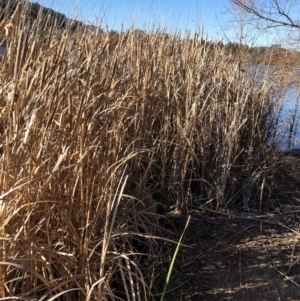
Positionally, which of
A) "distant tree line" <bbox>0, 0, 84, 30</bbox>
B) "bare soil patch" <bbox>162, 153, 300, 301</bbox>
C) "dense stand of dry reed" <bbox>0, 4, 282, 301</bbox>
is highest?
"distant tree line" <bbox>0, 0, 84, 30</bbox>

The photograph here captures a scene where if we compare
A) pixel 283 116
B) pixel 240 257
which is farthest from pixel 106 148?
pixel 283 116

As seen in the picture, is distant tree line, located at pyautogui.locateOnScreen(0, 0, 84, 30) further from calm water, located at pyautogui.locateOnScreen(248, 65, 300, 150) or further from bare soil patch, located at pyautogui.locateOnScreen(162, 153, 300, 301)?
calm water, located at pyautogui.locateOnScreen(248, 65, 300, 150)

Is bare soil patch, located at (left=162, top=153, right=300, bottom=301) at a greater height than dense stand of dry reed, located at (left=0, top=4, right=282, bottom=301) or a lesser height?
lesser

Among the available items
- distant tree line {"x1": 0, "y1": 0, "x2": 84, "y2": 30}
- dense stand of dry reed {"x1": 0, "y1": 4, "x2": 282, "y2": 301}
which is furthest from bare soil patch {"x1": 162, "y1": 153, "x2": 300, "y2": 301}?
distant tree line {"x1": 0, "y1": 0, "x2": 84, "y2": 30}

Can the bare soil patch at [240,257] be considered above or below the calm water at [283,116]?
below

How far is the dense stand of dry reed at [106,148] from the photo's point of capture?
1.26 m

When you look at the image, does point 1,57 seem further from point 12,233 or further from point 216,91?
point 216,91

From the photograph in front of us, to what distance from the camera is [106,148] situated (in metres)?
1.68

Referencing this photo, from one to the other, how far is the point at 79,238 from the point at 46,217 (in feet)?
0.40

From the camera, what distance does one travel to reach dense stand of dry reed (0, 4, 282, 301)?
1.26m

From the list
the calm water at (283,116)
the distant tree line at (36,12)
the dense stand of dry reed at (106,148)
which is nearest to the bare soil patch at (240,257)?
the dense stand of dry reed at (106,148)

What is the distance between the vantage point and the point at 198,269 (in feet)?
6.31

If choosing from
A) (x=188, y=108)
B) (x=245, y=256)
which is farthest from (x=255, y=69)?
(x=245, y=256)

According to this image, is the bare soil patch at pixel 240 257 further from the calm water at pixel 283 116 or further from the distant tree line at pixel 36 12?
the distant tree line at pixel 36 12
